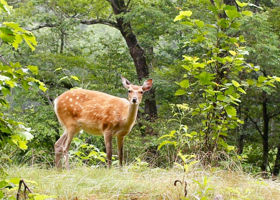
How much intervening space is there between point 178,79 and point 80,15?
4.72 metres

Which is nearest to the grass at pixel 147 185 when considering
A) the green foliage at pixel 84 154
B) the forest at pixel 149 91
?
the forest at pixel 149 91

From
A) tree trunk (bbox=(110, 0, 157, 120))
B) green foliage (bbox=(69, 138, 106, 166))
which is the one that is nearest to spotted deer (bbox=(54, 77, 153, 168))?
green foliage (bbox=(69, 138, 106, 166))

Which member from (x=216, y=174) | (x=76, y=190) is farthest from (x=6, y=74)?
(x=216, y=174)

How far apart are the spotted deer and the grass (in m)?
1.69

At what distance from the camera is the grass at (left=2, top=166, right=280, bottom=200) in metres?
4.02

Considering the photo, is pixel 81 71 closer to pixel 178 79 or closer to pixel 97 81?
pixel 97 81

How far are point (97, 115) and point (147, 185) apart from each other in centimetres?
276

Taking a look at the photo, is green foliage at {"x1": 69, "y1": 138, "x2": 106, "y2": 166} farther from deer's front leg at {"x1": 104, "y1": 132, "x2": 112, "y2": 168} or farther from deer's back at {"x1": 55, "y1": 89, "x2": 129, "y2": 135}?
deer's back at {"x1": 55, "y1": 89, "x2": 129, "y2": 135}

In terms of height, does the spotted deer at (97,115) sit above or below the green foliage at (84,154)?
above

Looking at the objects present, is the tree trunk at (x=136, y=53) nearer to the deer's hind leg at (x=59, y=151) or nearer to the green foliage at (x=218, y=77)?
the deer's hind leg at (x=59, y=151)

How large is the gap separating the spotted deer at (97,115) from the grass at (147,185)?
66.7 inches

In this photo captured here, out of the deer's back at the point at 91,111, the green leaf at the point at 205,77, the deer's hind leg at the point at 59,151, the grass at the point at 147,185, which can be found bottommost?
the deer's hind leg at the point at 59,151

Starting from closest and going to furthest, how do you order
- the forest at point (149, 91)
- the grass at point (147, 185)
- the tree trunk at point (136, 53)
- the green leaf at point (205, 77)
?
1. the grass at point (147, 185)
2. the forest at point (149, 91)
3. the green leaf at point (205, 77)
4. the tree trunk at point (136, 53)

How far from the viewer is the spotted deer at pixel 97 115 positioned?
675cm
